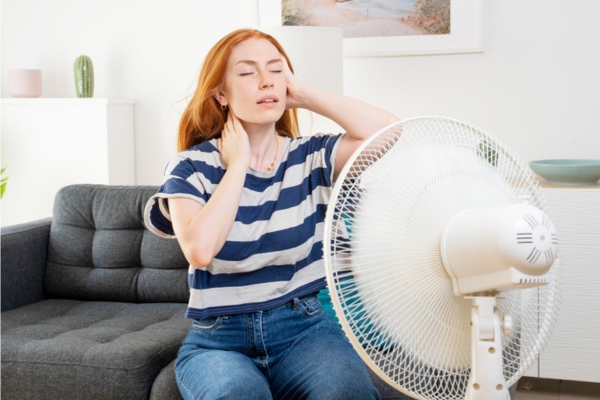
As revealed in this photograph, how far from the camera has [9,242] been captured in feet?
8.34

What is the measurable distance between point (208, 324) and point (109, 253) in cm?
113

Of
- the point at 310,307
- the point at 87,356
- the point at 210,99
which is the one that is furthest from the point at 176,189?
the point at 87,356

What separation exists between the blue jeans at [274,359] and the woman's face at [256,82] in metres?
0.42

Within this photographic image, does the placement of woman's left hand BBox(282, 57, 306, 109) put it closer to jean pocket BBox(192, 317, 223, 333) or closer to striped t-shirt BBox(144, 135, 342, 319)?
striped t-shirt BBox(144, 135, 342, 319)

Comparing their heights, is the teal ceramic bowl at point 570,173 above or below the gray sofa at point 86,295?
above

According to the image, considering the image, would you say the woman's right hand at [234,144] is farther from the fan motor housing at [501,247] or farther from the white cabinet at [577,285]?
the white cabinet at [577,285]

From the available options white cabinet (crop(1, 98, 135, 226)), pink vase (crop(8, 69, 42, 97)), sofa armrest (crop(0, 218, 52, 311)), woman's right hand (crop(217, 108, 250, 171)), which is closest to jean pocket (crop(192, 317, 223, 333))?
woman's right hand (crop(217, 108, 250, 171))

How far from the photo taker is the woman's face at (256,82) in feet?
5.35

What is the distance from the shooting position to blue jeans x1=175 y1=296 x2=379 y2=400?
142 cm

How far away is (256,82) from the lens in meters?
1.64

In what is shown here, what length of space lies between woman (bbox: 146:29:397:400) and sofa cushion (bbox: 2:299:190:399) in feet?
1.21

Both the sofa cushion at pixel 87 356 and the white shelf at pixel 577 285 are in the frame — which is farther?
the white shelf at pixel 577 285

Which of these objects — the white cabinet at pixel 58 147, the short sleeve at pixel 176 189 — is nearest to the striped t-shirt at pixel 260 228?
the short sleeve at pixel 176 189

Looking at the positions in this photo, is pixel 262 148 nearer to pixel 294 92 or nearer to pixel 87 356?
pixel 294 92
